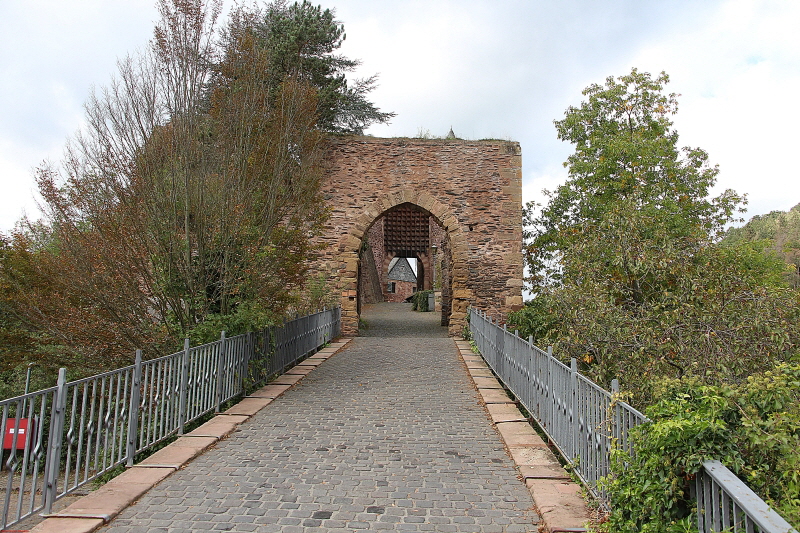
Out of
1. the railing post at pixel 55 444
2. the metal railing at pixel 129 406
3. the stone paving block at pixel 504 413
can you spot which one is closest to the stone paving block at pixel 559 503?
the stone paving block at pixel 504 413

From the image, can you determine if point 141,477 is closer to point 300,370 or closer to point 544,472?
point 544,472

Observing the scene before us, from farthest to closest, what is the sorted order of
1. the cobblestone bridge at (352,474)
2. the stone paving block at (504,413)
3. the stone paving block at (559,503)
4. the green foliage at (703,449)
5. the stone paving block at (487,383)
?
the stone paving block at (487,383) → the stone paving block at (504,413) → the cobblestone bridge at (352,474) → the stone paving block at (559,503) → the green foliage at (703,449)

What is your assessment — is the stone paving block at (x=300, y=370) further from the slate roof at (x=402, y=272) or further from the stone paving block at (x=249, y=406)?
the slate roof at (x=402, y=272)

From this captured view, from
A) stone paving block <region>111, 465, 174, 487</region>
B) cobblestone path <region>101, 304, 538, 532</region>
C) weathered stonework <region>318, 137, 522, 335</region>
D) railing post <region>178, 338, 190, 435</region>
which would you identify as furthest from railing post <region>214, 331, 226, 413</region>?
weathered stonework <region>318, 137, 522, 335</region>

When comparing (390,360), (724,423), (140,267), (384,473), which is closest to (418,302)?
(390,360)

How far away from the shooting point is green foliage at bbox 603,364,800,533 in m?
2.33

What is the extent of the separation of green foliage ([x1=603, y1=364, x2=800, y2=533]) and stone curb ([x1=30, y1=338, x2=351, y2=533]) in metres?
3.09

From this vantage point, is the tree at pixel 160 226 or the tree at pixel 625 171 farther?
the tree at pixel 625 171

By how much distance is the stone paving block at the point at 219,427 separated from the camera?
5.50 m

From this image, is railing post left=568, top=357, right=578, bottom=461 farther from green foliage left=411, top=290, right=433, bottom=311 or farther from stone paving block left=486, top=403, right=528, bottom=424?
green foliage left=411, top=290, right=433, bottom=311

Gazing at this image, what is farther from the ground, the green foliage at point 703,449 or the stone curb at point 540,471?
the green foliage at point 703,449

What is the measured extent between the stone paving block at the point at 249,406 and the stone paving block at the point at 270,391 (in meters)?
0.16

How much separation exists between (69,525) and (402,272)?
46.8 m

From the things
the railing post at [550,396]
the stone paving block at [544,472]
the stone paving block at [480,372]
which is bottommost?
the stone paving block at [544,472]
